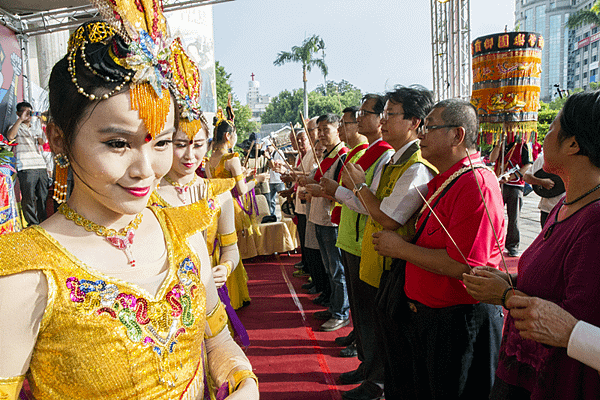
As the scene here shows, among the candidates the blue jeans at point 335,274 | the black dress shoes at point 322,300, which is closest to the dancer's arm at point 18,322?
the blue jeans at point 335,274

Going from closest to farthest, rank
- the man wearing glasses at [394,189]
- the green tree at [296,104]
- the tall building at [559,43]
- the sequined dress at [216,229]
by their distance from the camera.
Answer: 1. the man wearing glasses at [394,189]
2. the sequined dress at [216,229]
3. the green tree at [296,104]
4. the tall building at [559,43]

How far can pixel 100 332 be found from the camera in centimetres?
91

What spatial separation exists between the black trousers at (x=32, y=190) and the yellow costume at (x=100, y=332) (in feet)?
21.7

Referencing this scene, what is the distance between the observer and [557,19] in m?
72.1

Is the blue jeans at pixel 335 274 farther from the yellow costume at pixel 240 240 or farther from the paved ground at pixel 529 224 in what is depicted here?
the paved ground at pixel 529 224

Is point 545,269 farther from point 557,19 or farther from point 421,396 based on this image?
point 557,19

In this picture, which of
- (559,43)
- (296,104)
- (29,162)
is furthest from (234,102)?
(559,43)

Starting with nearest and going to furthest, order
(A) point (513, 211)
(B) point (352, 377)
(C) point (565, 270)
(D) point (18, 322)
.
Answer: (D) point (18, 322) → (C) point (565, 270) → (B) point (352, 377) → (A) point (513, 211)

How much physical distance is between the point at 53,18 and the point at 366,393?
10.00 meters

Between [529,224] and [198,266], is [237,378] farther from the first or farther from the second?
[529,224]

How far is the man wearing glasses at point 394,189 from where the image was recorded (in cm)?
223

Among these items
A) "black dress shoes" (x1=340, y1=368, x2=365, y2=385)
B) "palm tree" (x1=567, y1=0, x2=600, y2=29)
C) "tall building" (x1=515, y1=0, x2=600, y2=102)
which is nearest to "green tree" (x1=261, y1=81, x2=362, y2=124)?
"palm tree" (x1=567, y1=0, x2=600, y2=29)

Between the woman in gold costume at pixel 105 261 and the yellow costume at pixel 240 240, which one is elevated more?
the woman in gold costume at pixel 105 261

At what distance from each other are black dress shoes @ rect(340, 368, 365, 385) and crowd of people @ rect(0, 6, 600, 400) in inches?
20.8
